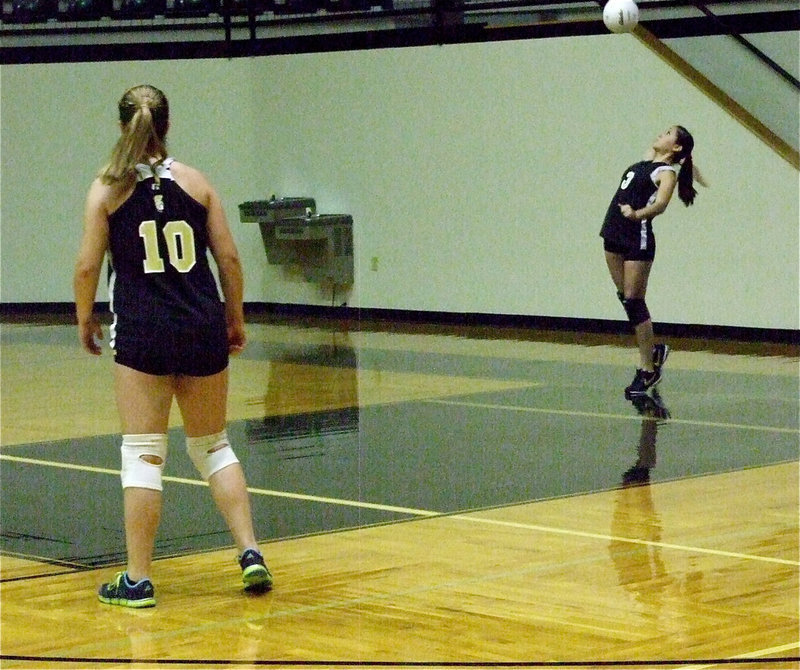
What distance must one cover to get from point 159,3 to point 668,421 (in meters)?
11.0

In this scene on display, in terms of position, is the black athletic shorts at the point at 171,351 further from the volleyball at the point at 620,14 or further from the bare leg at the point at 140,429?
the volleyball at the point at 620,14

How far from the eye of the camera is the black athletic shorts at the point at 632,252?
10.3 m

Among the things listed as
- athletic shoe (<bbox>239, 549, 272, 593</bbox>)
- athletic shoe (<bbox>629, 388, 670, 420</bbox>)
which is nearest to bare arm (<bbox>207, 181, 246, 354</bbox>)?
athletic shoe (<bbox>239, 549, 272, 593</bbox>)

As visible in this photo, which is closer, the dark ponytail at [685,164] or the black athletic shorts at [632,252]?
the dark ponytail at [685,164]

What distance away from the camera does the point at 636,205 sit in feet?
33.9

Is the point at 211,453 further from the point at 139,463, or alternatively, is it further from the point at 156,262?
the point at 156,262

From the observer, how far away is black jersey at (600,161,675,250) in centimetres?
1028

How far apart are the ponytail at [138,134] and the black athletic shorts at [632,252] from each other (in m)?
5.53

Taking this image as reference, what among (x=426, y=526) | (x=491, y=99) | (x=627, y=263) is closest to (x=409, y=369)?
(x=627, y=263)

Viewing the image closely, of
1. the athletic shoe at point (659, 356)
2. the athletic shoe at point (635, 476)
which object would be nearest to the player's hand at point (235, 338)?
the athletic shoe at point (635, 476)

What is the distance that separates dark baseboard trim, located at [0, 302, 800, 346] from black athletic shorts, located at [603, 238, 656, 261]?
3934 mm

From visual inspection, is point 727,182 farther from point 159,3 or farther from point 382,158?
point 159,3

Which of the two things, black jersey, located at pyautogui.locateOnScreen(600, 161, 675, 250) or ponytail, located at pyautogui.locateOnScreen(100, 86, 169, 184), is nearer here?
ponytail, located at pyautogui.locateOnScreen(100, 86, 169, 184)

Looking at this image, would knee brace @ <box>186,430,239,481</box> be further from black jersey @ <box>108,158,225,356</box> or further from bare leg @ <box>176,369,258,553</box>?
black jersey @ <box>108,158,225,356</box>
